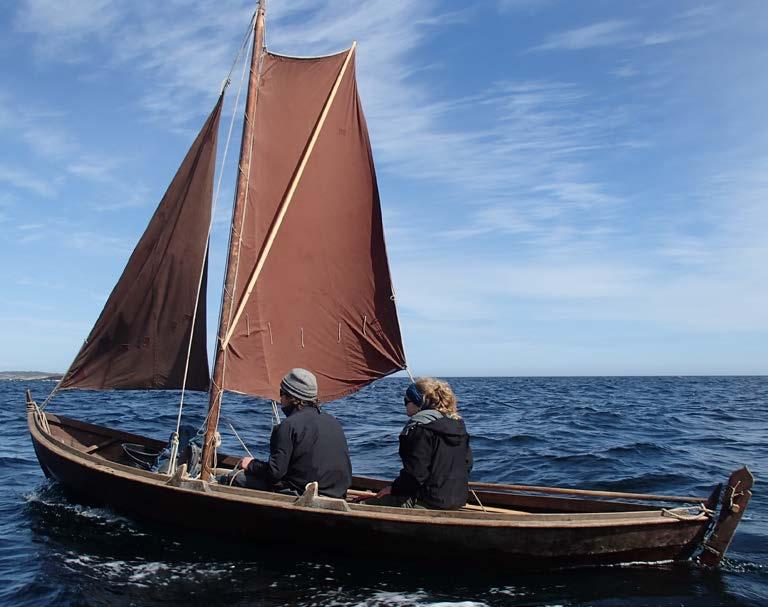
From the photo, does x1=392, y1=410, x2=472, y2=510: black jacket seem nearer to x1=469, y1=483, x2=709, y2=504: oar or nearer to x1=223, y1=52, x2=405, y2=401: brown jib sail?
x1=469, y1=483, x2=709, y2=504: oar

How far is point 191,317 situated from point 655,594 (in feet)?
25.2

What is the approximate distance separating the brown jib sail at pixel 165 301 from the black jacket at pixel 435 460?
4.66 m

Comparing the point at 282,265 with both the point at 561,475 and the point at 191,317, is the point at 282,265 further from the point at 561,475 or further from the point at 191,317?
the point at 561,475

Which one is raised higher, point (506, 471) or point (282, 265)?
point (282, 265)

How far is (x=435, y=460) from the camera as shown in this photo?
7.32 m

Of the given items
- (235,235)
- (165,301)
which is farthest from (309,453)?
(165,301)

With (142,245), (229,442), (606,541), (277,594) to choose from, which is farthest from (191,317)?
(229,442)

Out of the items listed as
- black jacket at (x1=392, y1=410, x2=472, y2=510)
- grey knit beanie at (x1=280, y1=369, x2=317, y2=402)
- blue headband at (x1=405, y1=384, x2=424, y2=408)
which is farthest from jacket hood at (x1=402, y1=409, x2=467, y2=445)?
grey knit beanie at (x1=280, y1=369, x2=317, y2=402)

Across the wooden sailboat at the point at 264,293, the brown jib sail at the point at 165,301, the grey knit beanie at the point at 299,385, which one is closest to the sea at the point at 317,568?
the wooden sailboat at the point at 264,293

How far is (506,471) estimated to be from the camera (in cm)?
1370

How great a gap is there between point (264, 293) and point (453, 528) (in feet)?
15.6

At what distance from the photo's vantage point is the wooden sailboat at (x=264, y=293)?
9391 mm

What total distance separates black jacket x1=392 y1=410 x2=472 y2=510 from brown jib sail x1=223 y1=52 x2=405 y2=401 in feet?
11.1

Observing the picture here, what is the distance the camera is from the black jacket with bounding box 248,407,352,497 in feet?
24.7
